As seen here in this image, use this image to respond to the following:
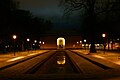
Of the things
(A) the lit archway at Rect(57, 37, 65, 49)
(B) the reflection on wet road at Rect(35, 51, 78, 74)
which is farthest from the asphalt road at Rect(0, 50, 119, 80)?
(A) the lit archway at Rect(57, 37, 65, 49)

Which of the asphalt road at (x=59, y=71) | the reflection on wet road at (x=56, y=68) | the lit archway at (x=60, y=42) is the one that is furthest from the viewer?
the lit archway at (x=60, y=42)

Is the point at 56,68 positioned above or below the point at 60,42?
below

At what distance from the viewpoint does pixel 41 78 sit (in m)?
18.6

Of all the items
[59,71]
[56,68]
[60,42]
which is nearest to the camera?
[59,71]

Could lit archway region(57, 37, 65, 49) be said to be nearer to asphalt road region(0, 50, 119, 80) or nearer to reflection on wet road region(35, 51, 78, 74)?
reflection on wet road region(35, 51, 78, 74)

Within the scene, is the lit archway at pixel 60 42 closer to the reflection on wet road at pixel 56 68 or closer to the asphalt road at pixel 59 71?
the reflection on wet road at pixel 56 68

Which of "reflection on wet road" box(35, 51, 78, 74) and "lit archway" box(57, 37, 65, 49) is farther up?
"lit archway" box(57, 37, 65, 49)

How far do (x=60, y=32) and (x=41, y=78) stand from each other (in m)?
128

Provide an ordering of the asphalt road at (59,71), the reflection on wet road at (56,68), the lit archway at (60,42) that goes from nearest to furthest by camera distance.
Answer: the asphalt road at (59,71), the reflection on wet road at (56,68), the lit archway at (60,42)

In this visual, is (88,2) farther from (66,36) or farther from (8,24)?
(66,36)

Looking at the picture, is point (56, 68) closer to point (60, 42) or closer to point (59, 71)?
point (59, 71)

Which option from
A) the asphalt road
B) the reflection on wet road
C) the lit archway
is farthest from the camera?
the lit archway

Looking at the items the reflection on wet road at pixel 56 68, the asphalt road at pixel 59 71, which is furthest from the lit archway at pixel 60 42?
the asphalt road at pixel 59 71

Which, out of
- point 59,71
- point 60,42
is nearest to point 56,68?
point 59,71
